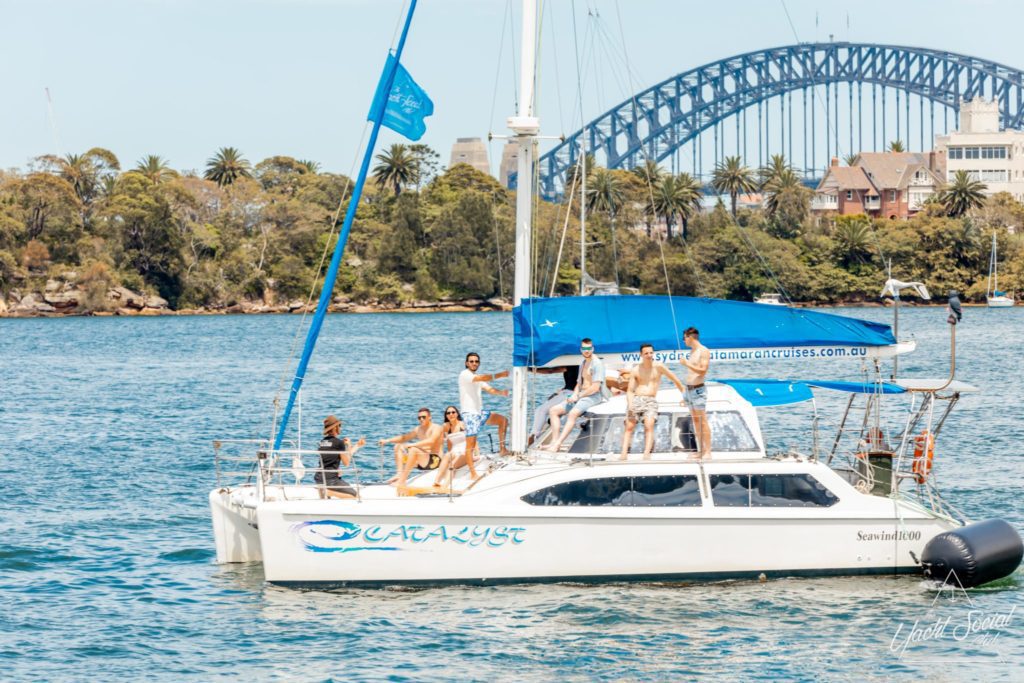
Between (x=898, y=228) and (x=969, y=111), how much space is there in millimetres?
41589

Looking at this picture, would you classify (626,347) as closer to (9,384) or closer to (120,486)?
(120,486)

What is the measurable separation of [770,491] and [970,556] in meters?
2.48

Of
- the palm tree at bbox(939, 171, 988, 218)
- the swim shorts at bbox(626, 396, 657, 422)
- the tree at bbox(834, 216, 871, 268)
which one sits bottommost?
the swim shorts at bbox(626, 396, 657, 422)

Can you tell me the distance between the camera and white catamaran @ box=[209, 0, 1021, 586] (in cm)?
1698

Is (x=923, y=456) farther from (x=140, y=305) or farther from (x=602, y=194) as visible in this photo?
(x=140, y=305)

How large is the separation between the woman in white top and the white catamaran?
27 centimetres

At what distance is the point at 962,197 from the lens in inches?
5123

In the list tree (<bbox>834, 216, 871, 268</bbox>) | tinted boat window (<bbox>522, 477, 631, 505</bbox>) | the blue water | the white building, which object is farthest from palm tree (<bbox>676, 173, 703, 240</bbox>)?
tinted boat window (<bbox>522, 477, 631, 505</bbox>)

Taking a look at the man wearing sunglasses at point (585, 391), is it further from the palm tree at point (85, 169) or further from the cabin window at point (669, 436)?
the palm tree at point (85, 169)

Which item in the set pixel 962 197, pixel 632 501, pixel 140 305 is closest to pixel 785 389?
pixel 632 501

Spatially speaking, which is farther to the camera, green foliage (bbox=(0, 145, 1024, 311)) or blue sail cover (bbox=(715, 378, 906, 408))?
green foliage (bbox=(0, 145, 1024, 311))

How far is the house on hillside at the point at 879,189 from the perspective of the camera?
14725 centimetres

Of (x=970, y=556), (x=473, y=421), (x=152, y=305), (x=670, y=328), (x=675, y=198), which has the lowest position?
(x=970, y=556)

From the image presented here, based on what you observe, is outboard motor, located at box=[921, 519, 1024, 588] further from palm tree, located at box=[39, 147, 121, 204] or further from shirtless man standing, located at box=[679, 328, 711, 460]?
palm tree, located at box=[39, 147, 121, 204]
